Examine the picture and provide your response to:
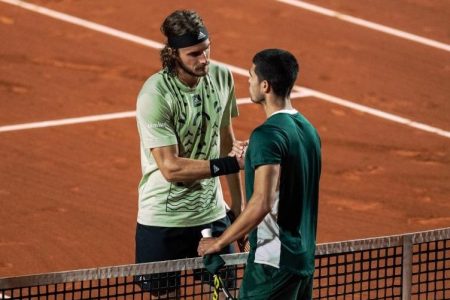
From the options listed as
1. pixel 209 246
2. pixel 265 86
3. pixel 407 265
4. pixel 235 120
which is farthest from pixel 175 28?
pixel 235 120

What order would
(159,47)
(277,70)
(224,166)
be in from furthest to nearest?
(159,47) → (224,166) → (277,70)

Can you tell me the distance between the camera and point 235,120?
13406 mm

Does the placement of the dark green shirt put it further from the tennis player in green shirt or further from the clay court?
the clay court

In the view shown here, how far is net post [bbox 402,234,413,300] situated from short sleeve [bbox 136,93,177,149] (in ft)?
4.64

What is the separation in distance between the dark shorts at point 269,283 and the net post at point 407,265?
2.87ft

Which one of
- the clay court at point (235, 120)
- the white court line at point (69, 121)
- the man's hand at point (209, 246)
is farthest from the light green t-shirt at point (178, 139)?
the white court line at point (69, 121)

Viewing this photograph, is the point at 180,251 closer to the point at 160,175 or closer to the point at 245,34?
the point at 160,175

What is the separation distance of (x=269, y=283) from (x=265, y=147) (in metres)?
0.73

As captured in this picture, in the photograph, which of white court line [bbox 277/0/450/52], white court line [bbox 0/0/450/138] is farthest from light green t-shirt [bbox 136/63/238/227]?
→ white court line [bbox 277/0/450/52]

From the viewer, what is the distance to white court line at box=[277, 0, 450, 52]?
15.8 meters

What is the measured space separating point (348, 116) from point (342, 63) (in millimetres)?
1362

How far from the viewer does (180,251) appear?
768 cm

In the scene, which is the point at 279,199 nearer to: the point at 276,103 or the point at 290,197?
the point at 290,197

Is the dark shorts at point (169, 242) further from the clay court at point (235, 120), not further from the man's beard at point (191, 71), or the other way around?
the clay court at point (235, 120)
